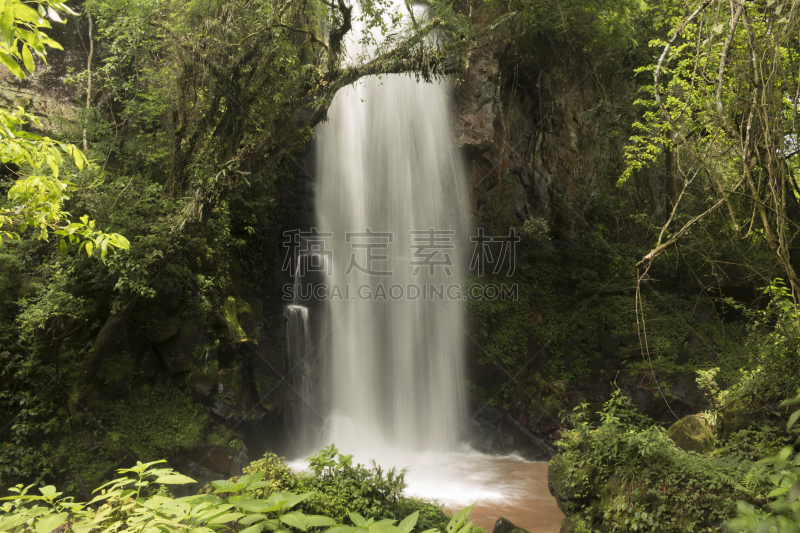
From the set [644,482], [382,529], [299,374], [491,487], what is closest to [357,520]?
[382,529]

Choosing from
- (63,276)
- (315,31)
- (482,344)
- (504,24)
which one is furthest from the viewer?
(482,344)

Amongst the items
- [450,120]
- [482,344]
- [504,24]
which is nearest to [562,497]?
[482,344]

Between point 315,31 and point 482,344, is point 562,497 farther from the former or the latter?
point 315,31

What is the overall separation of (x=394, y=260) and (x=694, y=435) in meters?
7.44

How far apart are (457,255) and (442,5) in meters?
5.67

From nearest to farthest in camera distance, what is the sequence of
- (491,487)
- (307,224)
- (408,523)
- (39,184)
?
(408,523), (39,184), (491,487), (307,224)

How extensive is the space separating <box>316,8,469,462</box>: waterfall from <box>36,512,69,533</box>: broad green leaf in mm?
8649

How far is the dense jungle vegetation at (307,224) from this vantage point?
275 centimetres

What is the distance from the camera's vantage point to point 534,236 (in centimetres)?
1123

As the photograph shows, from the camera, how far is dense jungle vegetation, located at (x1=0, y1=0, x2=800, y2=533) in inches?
108

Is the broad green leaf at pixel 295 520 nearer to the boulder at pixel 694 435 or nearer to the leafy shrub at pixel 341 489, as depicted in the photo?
the leafy shrub at pixel 341 489

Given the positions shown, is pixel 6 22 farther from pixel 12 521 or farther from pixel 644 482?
pixel 644 482

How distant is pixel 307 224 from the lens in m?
10.9

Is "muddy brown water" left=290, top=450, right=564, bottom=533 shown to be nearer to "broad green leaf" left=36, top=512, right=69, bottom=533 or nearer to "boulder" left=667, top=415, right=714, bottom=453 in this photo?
"boulder" left=667, top=415, right=714, bottom=453
